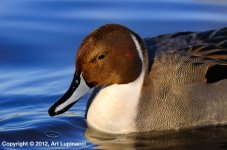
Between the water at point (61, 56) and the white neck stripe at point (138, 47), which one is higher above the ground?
the white neck stripe at point (138, 47)

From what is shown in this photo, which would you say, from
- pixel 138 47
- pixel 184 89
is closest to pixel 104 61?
pixel 138 47

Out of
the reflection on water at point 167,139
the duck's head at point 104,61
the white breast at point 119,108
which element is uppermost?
the duck's head at point 104,61

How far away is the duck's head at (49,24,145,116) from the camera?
636cm

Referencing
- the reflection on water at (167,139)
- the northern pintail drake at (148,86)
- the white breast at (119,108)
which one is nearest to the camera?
the reflection on water at (167,139)

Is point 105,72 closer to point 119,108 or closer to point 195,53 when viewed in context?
point 119,108

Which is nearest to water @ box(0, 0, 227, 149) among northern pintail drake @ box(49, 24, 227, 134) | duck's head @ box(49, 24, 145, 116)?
northern pintail drake @ box(49, 24, 227, 134)

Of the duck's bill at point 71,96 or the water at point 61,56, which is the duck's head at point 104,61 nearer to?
the duck's bill at point 71,96

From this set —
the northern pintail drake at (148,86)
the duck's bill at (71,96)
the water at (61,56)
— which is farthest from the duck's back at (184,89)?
Answer: the duck's bill at (71,96)

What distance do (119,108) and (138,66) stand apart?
1.27 feet

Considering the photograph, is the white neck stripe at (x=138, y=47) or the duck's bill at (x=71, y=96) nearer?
the duck's bill at (x=71, y=96)

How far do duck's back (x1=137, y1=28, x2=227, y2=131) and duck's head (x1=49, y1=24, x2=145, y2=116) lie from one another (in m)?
0.19

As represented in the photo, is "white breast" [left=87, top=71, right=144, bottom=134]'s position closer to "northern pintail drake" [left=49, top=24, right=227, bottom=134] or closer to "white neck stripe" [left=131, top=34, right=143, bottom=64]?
"northern pintail drake" [left=49, top=24, right=227, bottom=134]

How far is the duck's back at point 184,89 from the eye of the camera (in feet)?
21.7

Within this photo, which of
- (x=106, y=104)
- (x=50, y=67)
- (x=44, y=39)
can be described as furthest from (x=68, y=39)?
(x=106, y=104)
